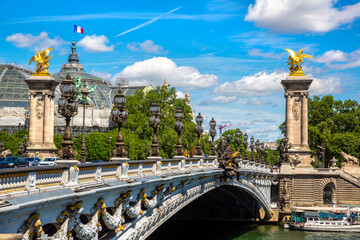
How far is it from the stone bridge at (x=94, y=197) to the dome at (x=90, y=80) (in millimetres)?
98706

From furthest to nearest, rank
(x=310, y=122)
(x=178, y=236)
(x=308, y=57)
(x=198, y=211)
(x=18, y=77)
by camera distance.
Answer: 1. (x=18, y=77)
2. (x=310, y=122)
3. (x=308, y=57)
4. (x=198, y=211)
5. (x=178, y=236)

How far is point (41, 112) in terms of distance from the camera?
58469 millimetres

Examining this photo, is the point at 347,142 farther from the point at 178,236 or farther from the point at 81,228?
the point at 81,228

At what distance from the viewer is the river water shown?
172 feet

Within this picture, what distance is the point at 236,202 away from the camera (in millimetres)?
64688

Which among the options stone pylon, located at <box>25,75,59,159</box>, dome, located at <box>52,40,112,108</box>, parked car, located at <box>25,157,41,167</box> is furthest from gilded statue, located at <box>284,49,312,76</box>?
dome, located at <box>52,40,112,108</box>

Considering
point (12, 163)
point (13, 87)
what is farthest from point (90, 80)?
point (12, 163)

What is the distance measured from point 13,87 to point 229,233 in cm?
6572

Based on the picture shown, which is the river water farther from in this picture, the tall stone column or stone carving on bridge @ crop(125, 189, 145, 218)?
stone carving on bridge @ crop(125, 189, 145, 218)

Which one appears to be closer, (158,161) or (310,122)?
(158,161)

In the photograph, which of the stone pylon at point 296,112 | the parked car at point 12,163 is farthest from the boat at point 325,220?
the parked car at point 12,163

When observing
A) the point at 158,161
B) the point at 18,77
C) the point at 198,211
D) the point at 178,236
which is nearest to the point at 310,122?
the point at 198,211

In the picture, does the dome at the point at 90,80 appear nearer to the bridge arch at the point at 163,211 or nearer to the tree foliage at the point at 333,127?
the tree foliage at the point at 333,127

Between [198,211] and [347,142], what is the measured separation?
32601 millimetres
